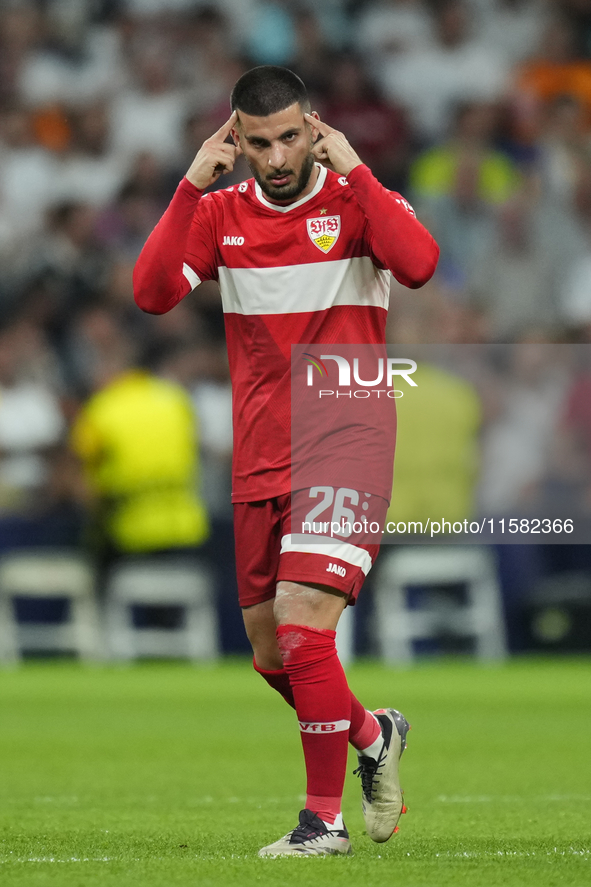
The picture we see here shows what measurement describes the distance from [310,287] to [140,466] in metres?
7.33

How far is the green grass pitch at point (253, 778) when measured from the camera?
419 centimetres

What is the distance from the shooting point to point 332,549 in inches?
178

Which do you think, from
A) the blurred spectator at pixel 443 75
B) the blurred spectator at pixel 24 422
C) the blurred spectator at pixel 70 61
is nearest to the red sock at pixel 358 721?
the blurred spectator at pixel 24 422

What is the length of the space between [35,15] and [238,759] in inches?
423

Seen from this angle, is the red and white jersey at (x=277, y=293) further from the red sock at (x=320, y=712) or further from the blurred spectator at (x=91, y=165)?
the blurred spectator at (x=91, y=165)

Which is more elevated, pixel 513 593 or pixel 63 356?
pixel 63 356

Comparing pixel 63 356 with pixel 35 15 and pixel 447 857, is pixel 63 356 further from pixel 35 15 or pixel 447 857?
pixel 447 857

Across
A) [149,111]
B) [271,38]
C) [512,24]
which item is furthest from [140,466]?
[512,24]

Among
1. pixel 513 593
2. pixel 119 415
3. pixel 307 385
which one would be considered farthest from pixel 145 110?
pixel 307 385

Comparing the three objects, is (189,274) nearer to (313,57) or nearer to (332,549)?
(332,549)

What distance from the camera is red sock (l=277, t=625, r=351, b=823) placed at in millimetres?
→ 4504

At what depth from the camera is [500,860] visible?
4.35 m

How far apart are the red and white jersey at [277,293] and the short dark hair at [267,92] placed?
292 millimetres

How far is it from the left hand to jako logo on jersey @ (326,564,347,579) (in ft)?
3.82
